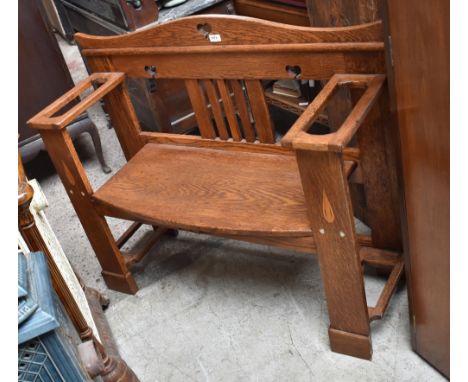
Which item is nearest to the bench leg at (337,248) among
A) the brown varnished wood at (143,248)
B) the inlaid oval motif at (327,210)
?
the inlaid oval motif at (327,210)

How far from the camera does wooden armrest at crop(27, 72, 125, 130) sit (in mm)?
2146

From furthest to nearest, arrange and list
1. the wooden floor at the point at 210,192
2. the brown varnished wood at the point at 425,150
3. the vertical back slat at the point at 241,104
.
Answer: the vertical back slat at the point at 241,104
the wooden floor at the point at 210,192
the brown varnished wood at the point at 425,150

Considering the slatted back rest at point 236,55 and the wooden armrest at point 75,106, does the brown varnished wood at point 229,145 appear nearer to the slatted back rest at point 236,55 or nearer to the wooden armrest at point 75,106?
the slatted back rest at point 236,55

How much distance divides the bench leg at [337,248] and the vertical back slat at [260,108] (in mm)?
506

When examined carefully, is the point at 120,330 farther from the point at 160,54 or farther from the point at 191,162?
the point at 160,54

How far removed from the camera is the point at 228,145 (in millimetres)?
2305

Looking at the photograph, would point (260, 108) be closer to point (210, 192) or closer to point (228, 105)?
point (228, 105)

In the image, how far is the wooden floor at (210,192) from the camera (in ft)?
6.27

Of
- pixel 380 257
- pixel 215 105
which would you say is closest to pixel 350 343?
pixel 380 257

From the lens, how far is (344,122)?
160 cm

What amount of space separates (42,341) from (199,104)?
136cm

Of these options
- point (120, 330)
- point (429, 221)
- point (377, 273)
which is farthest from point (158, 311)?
point (429, 221)

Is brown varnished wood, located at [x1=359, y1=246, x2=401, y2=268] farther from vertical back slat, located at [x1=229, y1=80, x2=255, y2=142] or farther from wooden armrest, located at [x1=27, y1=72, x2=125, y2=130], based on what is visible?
wooden armrest, located at [x1=27, y1=72, x2=125, y2=130]
